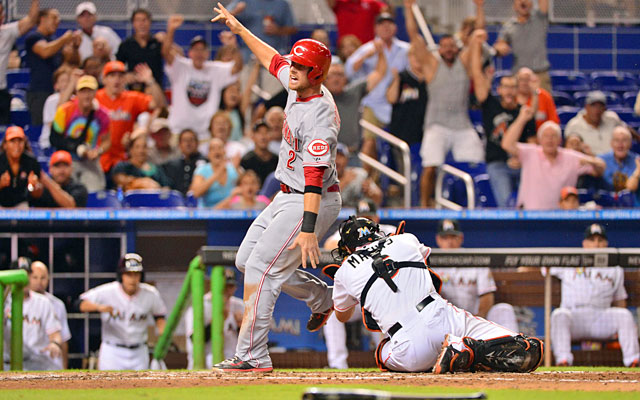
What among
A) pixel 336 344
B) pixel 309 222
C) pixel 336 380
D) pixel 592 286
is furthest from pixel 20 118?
pixel 336 380

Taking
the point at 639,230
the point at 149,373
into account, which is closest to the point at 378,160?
the point at 639,230

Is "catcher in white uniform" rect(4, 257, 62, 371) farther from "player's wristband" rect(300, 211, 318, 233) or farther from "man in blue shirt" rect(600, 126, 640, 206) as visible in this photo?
"man in blue shirt" rect(600, 126, 640, 206)

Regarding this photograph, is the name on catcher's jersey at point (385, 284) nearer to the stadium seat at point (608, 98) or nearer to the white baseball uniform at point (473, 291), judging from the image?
the white baseball uniform at point (473, 291)

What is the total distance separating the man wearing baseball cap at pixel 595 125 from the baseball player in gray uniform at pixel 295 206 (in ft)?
20.1

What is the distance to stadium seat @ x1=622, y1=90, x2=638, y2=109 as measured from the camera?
1304 cm

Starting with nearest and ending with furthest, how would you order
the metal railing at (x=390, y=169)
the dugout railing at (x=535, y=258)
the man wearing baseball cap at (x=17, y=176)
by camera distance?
the dugout railing at (x=535, y=258) → the man wearing baseball cap at (x=17, y=176) → the metal railing at (x=390, y=169)

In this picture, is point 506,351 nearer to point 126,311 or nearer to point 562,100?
point 126,311

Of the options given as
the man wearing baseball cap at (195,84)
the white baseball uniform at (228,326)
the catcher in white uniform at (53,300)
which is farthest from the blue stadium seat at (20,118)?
the white baseball uniform at (228,326)

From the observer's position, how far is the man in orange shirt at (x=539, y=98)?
35.0 ft

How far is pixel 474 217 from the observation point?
28.3ft

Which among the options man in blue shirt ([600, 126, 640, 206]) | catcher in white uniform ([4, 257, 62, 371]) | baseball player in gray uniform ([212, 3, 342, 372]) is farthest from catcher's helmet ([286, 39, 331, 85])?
man in blue shirt ([600, 126, 640, 206])

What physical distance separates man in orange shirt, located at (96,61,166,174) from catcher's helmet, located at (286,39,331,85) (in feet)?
17.3

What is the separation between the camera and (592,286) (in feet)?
25.3

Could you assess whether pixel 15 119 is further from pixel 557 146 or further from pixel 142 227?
pixel 557 146
